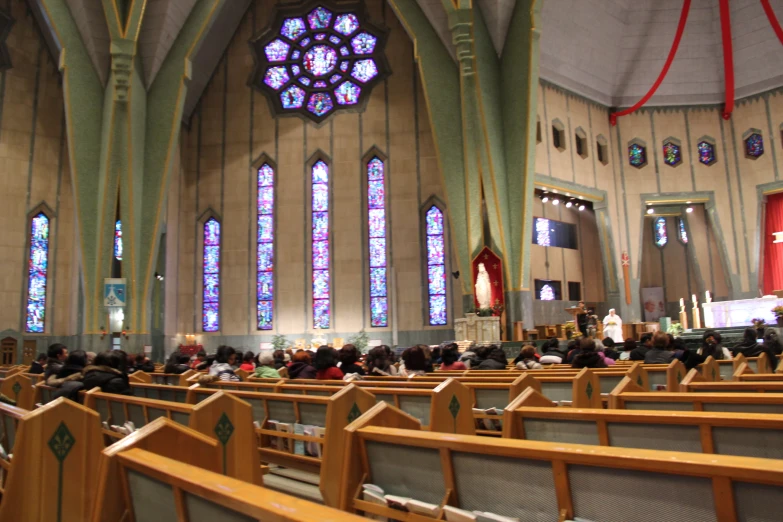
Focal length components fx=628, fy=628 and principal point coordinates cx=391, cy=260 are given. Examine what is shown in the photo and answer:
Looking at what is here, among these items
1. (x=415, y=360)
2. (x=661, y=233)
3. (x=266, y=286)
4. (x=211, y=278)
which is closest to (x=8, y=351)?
(x=211, y=278)

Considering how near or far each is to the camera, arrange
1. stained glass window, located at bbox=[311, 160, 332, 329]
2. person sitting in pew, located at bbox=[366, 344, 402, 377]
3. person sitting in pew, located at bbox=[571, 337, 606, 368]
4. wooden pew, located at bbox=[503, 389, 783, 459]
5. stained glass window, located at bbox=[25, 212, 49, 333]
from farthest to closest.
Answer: stained glass window, located at bbox=[311, 160, 332, 329] < stained glass window, located at bbox=[25, 212, 49, 333] < person sitting in pew, located at bbox=[366, 344, 402, 377] < person sitting in pew, located at bbox=[571, 337, 606, 368] < wooden pew, located at bbox=[503, 389, 783, 459]

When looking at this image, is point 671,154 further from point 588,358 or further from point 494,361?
point 588,358

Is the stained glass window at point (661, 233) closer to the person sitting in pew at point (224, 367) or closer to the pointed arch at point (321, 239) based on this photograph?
the pointed arch at point (321, 239)

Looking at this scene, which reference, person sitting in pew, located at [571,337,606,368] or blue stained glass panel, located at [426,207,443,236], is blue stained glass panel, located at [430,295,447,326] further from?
person sitting in pew, located at [571,337,606,368]

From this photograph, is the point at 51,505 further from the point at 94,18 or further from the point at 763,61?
the point at 763,61

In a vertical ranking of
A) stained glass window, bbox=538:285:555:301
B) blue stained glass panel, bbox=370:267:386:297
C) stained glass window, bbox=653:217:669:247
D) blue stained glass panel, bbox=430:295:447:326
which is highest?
stained glass window, bbox=653:217:669:247

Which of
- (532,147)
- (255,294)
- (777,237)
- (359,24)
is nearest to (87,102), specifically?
(255,294)

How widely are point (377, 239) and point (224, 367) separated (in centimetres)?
1349

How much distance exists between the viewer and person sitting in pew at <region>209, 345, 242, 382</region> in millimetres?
5609

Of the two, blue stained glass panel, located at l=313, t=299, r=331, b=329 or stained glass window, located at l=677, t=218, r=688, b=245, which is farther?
stained glass window, located at l=677, t=218, r=688, b=245

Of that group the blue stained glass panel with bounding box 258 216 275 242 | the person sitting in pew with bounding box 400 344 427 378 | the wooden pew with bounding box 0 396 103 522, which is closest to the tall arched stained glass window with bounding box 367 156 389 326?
the blue stained glass panel with bounding box 258 216 275 242

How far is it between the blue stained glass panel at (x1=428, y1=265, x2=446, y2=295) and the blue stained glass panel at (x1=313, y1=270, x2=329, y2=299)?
10.4 feet

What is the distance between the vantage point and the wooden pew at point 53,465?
2121 mm

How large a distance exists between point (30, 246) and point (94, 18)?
253 inches
